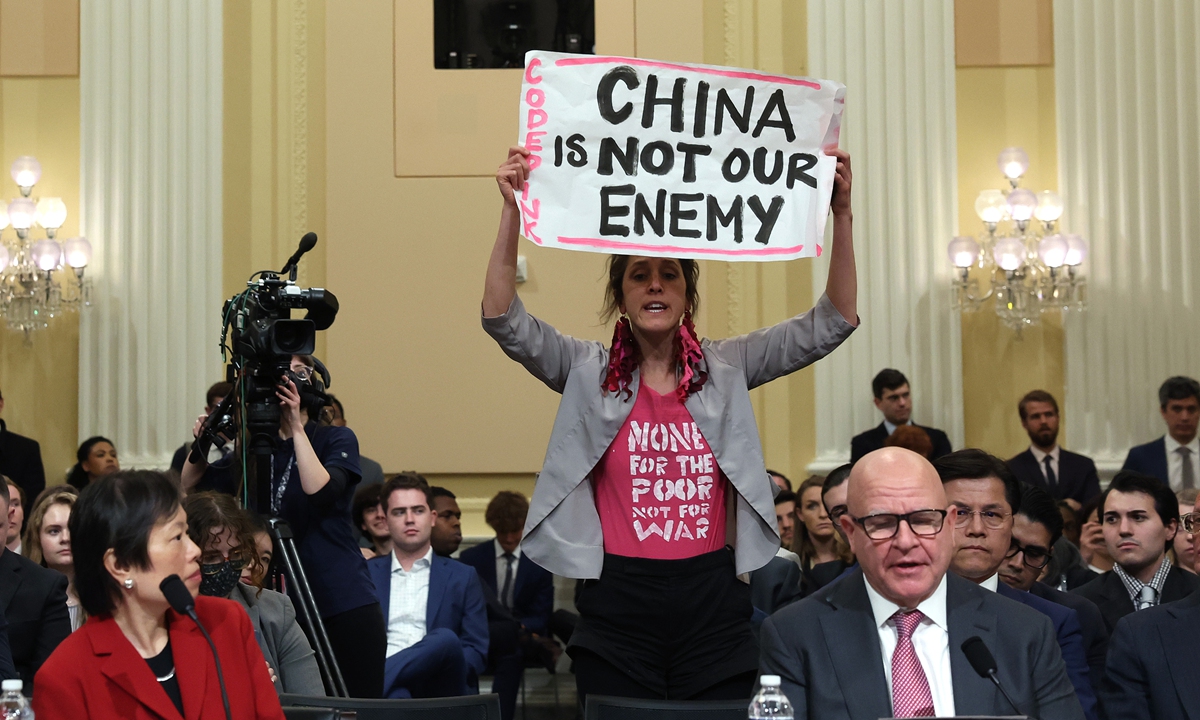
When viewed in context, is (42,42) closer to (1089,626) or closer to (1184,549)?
(1184,549)

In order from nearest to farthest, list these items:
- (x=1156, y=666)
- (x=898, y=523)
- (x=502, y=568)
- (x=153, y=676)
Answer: (x=898, y=523) → (x=153, y=676) → (x=1156, y=666) → (x=502, y=568)

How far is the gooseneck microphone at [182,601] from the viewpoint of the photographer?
2.37 metres

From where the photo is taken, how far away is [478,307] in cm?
804

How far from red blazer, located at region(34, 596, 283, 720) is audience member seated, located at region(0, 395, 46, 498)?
530cm

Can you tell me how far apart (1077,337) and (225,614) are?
6512 mm

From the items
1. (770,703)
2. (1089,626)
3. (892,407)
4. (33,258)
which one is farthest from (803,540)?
(33,258)

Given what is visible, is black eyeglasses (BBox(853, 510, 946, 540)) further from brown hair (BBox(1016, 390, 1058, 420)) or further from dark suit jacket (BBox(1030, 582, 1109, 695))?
brown hair (BBox(1016, 390, 1058, 420))

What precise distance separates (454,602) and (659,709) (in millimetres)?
3185

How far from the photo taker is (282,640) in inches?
135

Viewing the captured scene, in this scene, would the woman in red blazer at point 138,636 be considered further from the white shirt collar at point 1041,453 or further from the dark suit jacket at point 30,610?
the white shirt collar at point 1041,453

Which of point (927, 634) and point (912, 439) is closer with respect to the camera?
point (927, 634)

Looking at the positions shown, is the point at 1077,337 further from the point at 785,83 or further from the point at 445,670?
the point at 785,83

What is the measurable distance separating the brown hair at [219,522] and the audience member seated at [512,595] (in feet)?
9.11

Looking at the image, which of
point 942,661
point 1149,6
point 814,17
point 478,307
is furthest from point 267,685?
point 1149,6
